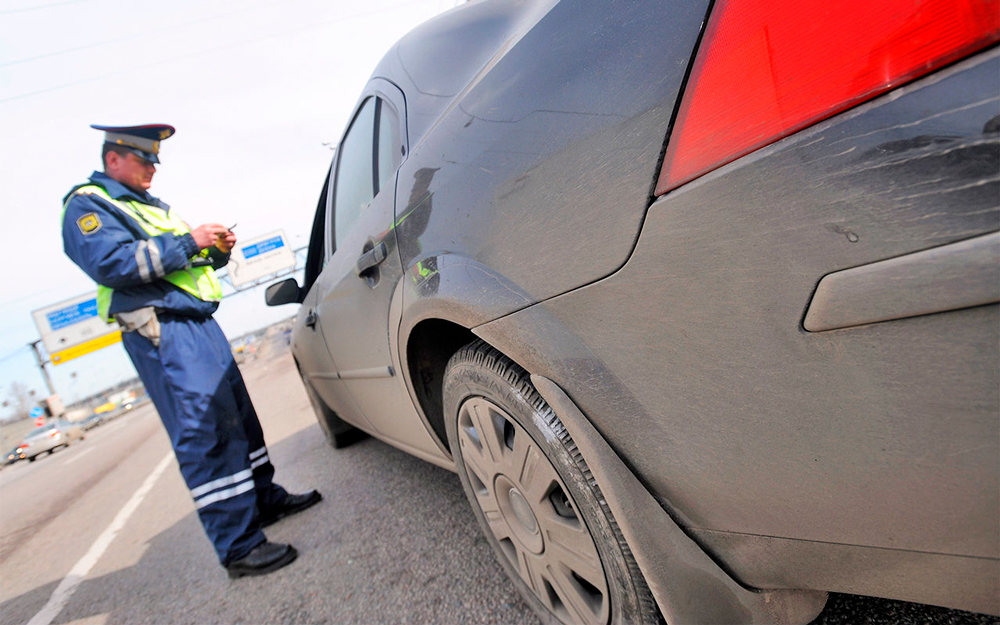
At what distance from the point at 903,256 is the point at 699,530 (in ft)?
1.80

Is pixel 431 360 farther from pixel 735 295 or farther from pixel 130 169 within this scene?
pixel 130 169

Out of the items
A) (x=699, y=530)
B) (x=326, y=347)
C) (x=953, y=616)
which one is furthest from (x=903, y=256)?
(x=326, y=347)

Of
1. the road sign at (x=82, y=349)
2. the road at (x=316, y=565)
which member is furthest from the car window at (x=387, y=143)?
the road sign at (x=82, y=349)

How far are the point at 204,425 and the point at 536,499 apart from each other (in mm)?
1866

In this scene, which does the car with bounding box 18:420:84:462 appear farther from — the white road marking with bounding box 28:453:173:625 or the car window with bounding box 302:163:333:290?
the car window with bounding box 302:163:333:290

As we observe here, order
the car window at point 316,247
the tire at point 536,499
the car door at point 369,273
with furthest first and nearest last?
the car window at point 316,247 < the car door at point 369,273 < the tire at point 536,499

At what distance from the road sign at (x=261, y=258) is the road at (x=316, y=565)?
30208mm

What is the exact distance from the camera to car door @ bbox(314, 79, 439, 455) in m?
1.69

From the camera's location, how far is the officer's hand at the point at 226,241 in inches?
104

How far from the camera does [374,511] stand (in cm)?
251

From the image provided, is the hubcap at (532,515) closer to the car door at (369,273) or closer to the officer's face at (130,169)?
the car door at (369,273)

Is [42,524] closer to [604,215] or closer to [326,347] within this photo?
[326,347]

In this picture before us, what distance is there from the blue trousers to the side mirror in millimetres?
596

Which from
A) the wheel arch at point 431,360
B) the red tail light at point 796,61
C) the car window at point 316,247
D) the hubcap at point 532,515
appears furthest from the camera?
the car window at point 316,247
